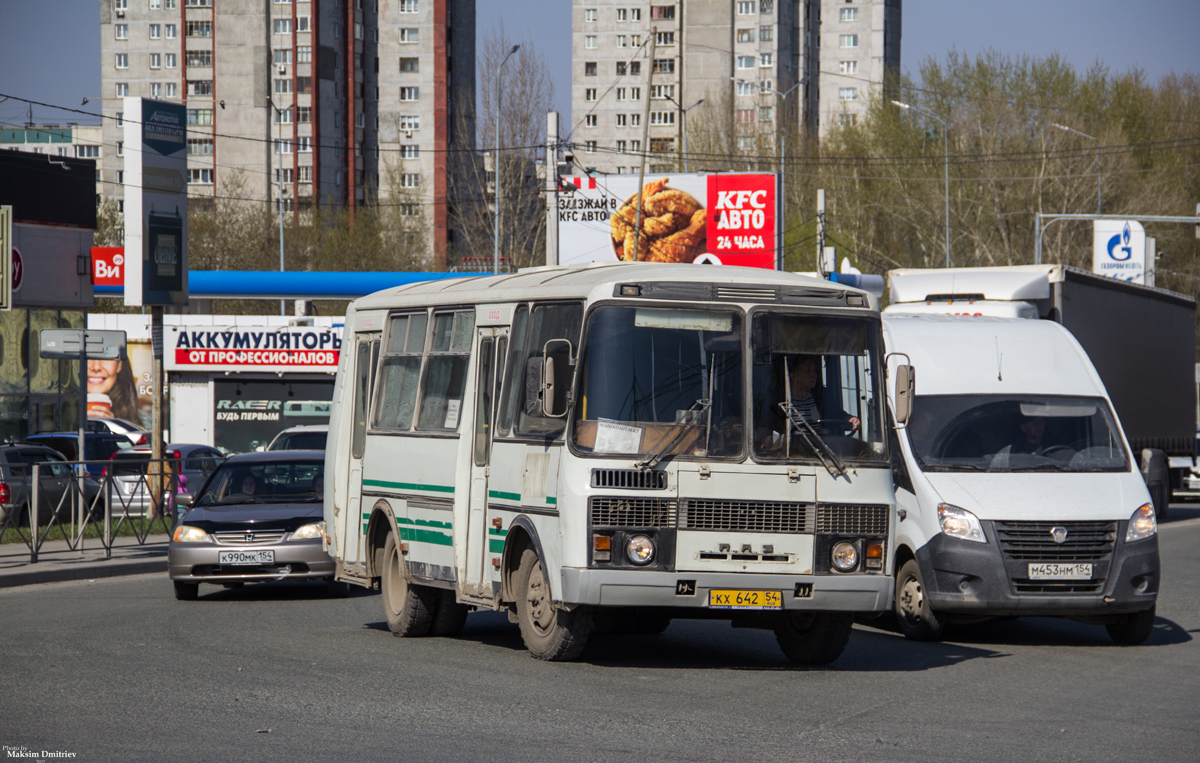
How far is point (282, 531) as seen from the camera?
15.0 metres

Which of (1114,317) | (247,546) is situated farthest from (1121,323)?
(247,546)

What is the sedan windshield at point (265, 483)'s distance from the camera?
1596 centimetres

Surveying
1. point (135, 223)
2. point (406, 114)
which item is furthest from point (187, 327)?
point (406, 114)

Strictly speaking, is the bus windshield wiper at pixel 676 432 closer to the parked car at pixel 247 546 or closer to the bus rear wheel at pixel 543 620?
the bus rear wheel at pixel 543 620

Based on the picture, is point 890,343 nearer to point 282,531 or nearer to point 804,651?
point 804,651

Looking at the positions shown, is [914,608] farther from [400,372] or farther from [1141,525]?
[400,372]

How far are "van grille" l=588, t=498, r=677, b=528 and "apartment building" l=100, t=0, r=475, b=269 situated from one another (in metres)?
86.5

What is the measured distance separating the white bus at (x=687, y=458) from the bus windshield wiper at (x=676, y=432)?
0.01 m

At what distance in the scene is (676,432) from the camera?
31.6ft

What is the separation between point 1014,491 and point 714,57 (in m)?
108

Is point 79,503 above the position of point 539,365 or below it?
below

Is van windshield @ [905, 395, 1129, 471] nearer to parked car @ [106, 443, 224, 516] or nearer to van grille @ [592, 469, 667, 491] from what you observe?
van grille @ [592, 469, 667, 491]

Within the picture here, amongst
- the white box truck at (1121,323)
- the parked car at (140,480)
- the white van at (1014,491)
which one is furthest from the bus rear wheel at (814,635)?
the parked car at (140,480)

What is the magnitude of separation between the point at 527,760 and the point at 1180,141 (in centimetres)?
6371
